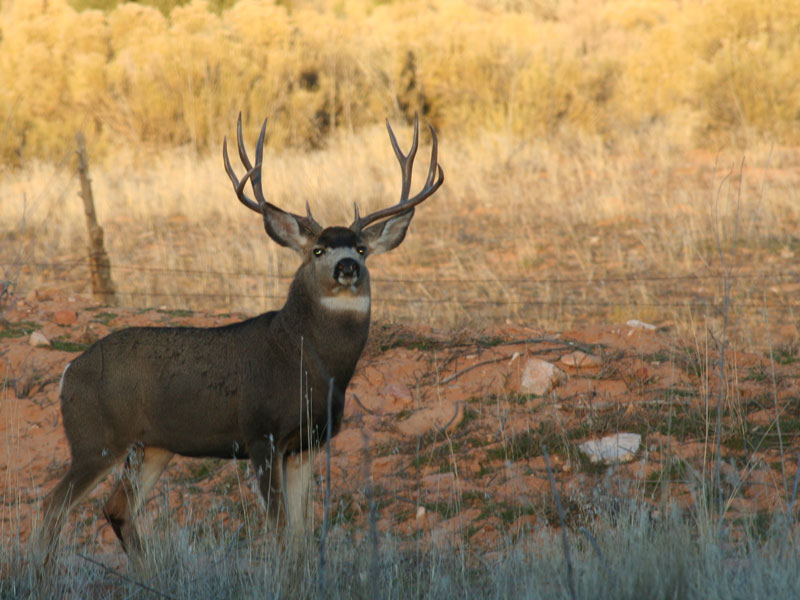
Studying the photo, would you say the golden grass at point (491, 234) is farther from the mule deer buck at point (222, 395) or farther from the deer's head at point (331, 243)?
the mule deer buck at point (222, 395)

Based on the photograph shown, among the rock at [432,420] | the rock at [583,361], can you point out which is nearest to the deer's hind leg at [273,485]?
the rock at [432,420]

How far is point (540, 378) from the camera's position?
26.3 feet

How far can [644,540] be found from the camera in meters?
4.39

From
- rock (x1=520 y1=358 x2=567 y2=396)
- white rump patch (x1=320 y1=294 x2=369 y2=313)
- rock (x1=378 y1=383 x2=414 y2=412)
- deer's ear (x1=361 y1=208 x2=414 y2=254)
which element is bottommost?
rock (x1=378 y1=383 x2=414 y2=412)

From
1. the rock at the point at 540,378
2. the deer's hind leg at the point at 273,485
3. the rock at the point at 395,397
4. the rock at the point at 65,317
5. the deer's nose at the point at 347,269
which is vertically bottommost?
the rock at the point at 395,397

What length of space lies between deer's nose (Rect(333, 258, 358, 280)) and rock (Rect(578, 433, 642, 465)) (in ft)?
6.86

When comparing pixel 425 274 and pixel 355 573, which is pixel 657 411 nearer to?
pixel 355 573

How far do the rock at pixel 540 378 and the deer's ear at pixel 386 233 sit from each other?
6.93 ft

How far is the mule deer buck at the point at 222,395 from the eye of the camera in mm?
5500

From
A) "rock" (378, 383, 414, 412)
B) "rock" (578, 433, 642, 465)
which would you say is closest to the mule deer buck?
"rock" (578, 433, 642, 465)

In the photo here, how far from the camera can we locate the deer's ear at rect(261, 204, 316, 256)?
19.9 feet

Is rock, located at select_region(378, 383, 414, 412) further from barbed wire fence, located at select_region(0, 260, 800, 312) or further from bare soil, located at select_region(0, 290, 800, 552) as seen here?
barbed wire fence, located at select_region(0, 260, 800, 312)

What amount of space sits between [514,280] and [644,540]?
340 inches

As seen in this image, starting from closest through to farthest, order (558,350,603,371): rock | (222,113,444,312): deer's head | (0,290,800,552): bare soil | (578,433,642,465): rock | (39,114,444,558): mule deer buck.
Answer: (39,114,444,558): mule deer buck, (222,113,444,312): deer's head, (0,290,800,552): bare soil, (578,433,642,465): rock, (558,350,603,371): rock
